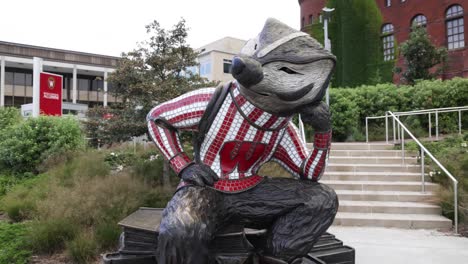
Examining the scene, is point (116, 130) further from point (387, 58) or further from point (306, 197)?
point (387, 58)

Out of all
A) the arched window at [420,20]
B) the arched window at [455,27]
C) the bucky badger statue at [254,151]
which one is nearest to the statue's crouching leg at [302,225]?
the bucky badger statue at [254,151]

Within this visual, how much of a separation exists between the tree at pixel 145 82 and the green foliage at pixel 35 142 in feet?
8.23

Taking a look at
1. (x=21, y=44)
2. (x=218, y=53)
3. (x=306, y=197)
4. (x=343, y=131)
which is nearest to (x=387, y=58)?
(x=218, y=53)

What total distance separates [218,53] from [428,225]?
90.4 ft

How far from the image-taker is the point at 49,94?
610 inches

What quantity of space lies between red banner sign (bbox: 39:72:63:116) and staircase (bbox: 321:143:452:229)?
1207 centimetres

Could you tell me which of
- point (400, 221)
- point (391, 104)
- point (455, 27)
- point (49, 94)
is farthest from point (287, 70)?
point (455, 27)

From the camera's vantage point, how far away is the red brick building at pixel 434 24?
21125mm

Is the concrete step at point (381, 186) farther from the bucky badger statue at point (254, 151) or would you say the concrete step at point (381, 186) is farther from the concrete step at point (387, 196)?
the bucky badger statue at point (254, 151)

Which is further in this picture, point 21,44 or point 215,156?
point 21,44

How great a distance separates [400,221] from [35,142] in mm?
7791

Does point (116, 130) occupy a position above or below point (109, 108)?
below

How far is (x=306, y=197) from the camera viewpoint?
5.42ft

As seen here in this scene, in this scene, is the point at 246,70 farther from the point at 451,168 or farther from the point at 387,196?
the point at 451,168
